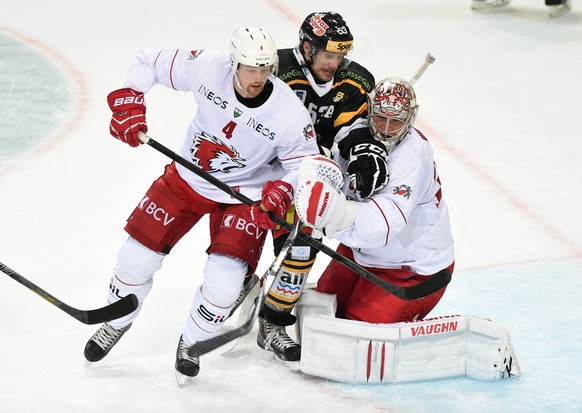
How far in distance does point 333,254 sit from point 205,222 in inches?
56.3

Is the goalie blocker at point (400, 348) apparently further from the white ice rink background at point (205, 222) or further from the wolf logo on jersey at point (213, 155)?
the wolf logo on jersey at point (213, 155)

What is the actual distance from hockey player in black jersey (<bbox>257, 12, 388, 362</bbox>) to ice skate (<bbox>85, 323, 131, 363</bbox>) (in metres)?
0.50

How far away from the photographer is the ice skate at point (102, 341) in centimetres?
350

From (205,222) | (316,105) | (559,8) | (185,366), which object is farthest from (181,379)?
(559,8)

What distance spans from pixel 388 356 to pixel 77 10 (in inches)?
175

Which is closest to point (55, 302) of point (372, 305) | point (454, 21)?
point (372, 305)

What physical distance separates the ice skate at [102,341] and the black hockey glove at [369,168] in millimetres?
991

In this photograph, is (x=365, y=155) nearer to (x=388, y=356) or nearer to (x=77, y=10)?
(x=388, y=356)

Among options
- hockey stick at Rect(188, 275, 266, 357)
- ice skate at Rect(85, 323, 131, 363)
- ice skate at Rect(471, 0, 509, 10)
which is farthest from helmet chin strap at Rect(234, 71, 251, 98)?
ice skate at Rect(471, 0, 509, 10)

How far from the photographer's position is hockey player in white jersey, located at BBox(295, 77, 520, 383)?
3.24 m

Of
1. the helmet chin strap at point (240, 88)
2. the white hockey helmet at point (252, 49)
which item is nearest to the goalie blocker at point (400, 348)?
the helmet chin strap at point (240, 88)

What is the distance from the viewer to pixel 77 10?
23.2 feet

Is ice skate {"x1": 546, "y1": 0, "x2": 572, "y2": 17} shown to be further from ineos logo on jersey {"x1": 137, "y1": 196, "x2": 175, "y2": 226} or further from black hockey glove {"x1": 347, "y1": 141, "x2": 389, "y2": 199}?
ineos logo on jersey {"x1": 137, "y1": 196, "x2": 175, "y2": 226}

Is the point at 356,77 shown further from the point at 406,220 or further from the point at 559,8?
the point at 559,8
